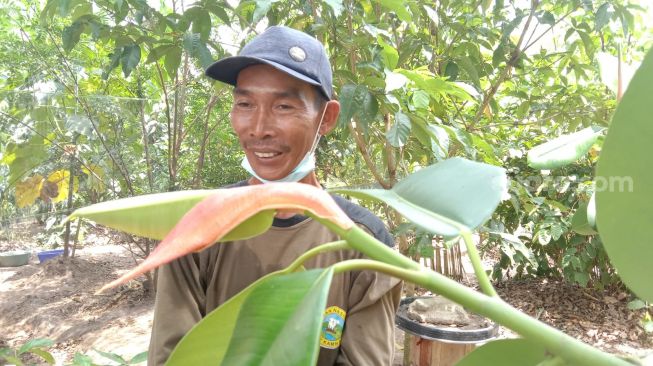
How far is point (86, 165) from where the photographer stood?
3.59 m

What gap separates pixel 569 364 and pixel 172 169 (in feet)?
11.9

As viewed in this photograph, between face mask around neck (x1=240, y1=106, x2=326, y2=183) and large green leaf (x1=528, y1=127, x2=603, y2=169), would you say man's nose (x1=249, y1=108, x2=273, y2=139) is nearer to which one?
face mask around neck (x1=240, y1=106, x2=326, y2=183)

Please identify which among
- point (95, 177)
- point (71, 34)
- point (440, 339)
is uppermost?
point (71, 34)

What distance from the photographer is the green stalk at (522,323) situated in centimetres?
21

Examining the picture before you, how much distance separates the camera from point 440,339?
2.09 meters

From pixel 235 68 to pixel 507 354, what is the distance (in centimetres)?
81

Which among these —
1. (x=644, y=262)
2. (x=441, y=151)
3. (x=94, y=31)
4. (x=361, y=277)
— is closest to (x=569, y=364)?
(x=644, y=262)

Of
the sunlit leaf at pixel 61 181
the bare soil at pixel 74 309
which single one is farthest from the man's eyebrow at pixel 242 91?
the sunlit leaf at pixel 61 181

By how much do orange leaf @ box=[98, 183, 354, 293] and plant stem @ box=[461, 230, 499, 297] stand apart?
0.07 m

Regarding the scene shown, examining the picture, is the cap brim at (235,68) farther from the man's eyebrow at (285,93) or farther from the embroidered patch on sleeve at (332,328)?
the embroidered patch on sleeve at (332,328)

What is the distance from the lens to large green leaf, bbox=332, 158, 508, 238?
0.30 metres

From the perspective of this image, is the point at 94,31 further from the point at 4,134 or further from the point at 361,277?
the point at 4,134

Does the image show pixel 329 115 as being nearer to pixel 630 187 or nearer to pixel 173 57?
pixel 630 187

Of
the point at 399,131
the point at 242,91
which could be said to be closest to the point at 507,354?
the point at 242,91
